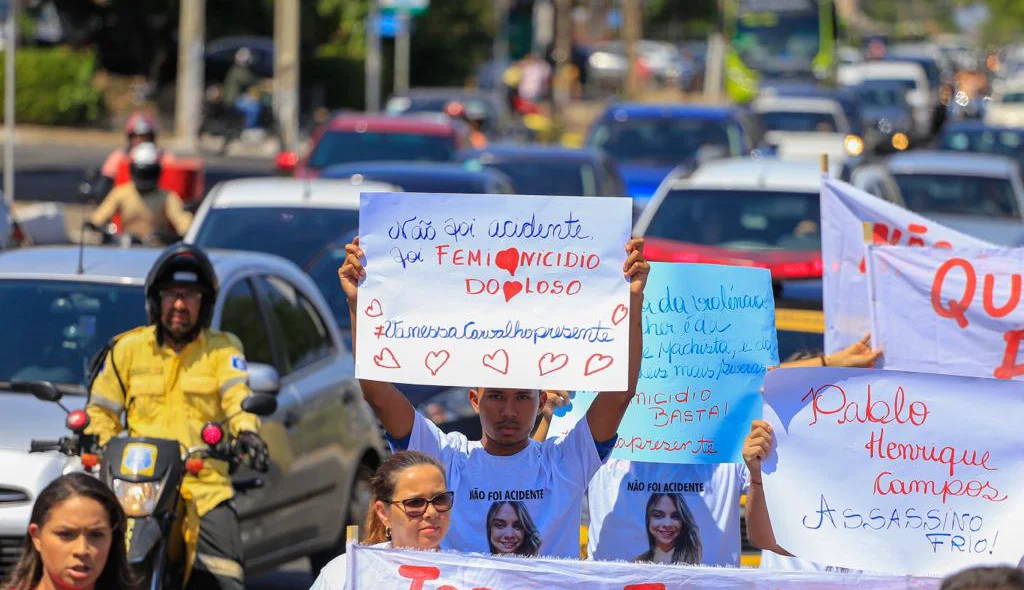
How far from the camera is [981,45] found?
4387 inches

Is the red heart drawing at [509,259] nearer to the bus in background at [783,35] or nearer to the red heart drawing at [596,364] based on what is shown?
the red heart drawing at [596,364]

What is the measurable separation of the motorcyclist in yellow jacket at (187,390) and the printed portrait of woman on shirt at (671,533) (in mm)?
1514

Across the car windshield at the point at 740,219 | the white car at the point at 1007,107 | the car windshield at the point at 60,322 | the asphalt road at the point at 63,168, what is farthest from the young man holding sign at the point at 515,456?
the white car at the point at 1007,107

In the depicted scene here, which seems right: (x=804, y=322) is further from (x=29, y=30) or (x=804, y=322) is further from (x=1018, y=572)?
(x=29, y=30)

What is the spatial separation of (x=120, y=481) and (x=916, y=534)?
8.88 feet

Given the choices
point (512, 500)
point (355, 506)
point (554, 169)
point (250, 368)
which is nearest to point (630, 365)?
point (512, 500)

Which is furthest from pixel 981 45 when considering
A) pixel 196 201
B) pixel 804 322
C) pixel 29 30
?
pixel 804 322

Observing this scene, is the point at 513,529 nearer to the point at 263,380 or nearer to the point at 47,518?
the point at 47,518

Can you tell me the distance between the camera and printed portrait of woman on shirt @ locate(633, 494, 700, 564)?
19.7 ft

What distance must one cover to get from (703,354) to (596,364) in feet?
2.87

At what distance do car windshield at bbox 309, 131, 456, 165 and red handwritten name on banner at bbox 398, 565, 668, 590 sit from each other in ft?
42.9

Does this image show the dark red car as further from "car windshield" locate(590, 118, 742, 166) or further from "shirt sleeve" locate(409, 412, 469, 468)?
"shirt sleeve" locate(409, 412, 469, 468)

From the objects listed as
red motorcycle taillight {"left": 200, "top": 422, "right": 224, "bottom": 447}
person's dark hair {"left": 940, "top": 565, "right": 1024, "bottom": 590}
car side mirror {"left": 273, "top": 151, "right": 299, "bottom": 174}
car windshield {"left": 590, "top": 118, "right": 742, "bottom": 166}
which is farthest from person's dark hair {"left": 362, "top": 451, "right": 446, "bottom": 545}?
car windshield {"left": 590, "top": 118, "right": 742, "bottom": 166}

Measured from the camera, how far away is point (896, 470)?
17.2 feet
